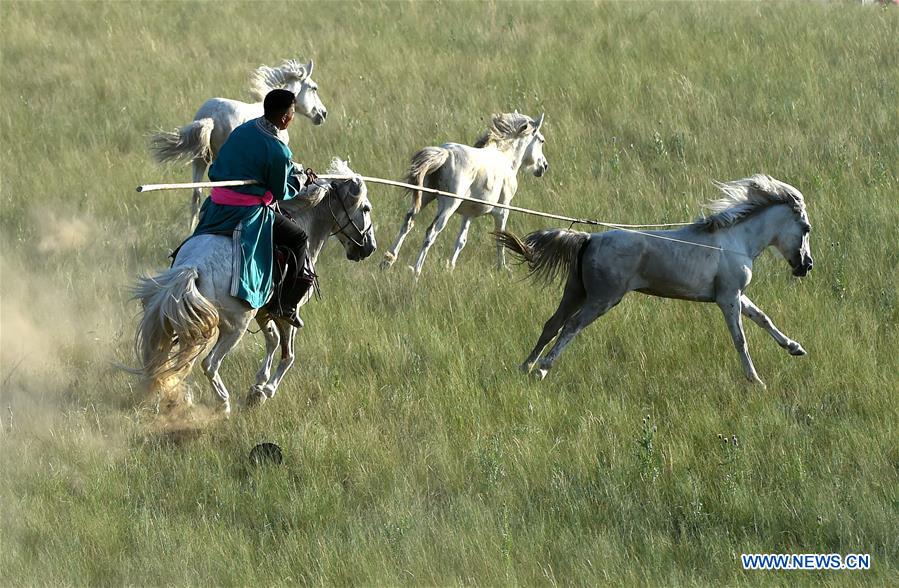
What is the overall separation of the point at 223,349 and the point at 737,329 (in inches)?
154

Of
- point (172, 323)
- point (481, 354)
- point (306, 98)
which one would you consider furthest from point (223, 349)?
point (306, 98)

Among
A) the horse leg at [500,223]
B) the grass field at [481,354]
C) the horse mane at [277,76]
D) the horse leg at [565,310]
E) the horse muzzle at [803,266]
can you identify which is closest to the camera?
the grass field at [481,354]

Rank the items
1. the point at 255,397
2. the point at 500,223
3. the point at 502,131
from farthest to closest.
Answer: the point at 502,131, the point at 500,223, the point at 255,397

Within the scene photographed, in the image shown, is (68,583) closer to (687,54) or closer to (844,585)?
(844,585)

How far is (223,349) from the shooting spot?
8188 millimetres

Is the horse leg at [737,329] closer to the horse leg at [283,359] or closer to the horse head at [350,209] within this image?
the horse head at [350,209]

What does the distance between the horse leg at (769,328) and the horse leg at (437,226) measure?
3832 mm

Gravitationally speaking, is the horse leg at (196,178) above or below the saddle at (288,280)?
below

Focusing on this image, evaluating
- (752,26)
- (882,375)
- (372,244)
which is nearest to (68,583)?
(372,244)

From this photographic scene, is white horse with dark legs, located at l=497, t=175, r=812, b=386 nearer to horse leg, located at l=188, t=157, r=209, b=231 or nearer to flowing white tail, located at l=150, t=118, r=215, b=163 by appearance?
flowing white tail, located at l=150, t=118, r=215, b=163

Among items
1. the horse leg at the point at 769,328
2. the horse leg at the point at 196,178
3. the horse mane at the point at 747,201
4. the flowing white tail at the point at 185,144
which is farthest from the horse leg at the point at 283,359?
the horse leg at the point at 196,178

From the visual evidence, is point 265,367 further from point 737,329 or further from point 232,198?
point 737,329

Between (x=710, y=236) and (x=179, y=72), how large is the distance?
37.6ft

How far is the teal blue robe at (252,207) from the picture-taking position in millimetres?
7852
